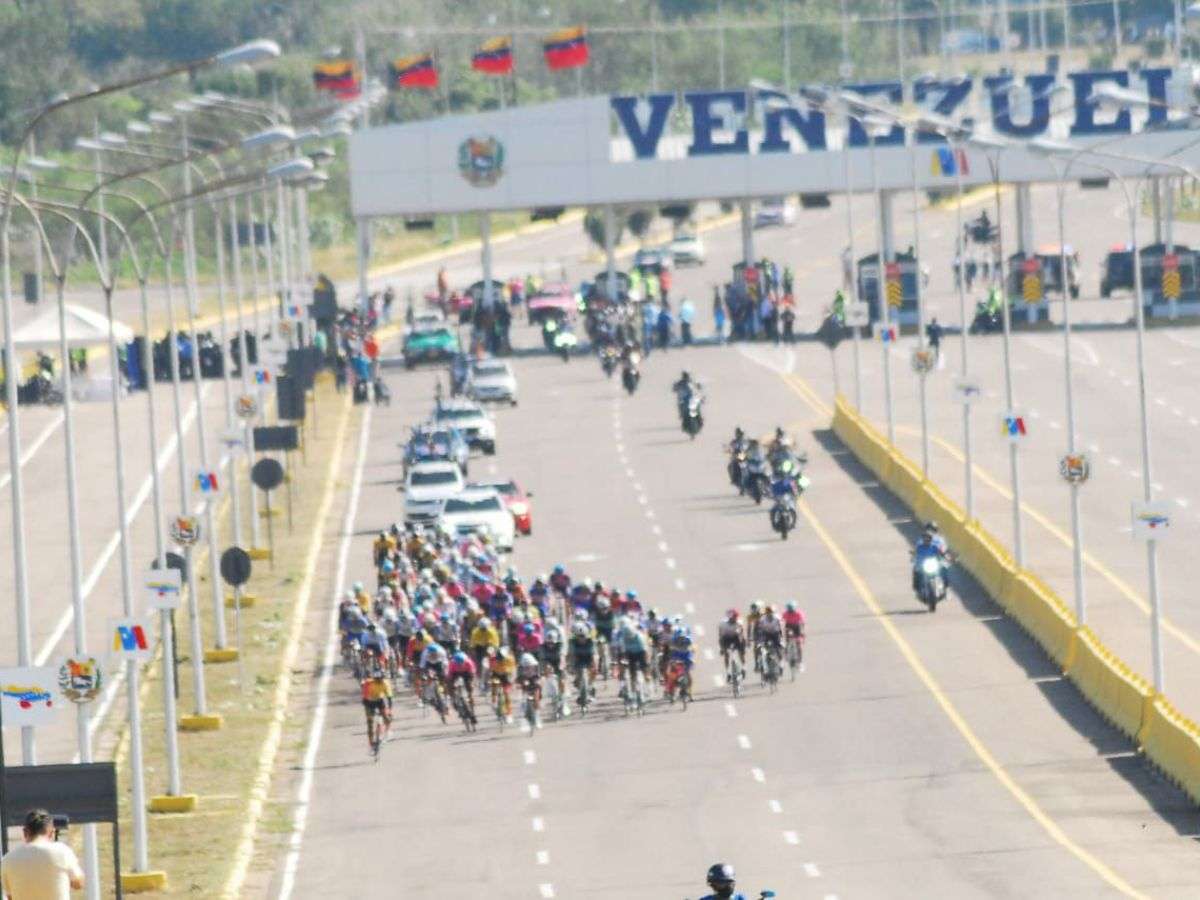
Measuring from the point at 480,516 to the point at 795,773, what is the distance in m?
20.4

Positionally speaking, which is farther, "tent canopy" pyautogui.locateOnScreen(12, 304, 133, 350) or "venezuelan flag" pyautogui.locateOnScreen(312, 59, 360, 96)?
"venezuelan flag" pyautogui.locateOnScreen(312, 59, 360, 96)

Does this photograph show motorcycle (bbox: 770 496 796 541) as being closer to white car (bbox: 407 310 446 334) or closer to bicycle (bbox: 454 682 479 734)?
bicycle (bbox: 454 682 479 734)

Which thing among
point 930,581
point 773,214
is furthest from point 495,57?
point 930,581

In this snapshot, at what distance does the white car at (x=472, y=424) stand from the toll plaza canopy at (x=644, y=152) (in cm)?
2494

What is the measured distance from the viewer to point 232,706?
164 ft

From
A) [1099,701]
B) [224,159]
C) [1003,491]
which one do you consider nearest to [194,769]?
[1099,701]

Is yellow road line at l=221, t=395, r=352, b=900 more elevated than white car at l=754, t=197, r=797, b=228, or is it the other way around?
→ white car at l=754, t=197, r=797, b=228

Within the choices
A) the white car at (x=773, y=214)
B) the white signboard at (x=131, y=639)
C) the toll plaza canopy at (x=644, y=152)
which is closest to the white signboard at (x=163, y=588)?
the white signboard at (x=131, y=639)

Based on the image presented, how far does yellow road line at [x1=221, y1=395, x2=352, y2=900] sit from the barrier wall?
34.2 ft

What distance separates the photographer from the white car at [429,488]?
217ft

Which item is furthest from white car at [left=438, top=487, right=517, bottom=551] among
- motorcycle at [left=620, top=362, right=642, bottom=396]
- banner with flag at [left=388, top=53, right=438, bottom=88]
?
banner with flag at [left=388, top=53, right=438, bottom=88]

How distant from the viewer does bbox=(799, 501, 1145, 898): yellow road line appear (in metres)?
36.3

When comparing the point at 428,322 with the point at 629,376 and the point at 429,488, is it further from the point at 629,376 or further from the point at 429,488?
the point at 429,488

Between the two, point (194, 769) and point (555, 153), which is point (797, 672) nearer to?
point (194, 769)
